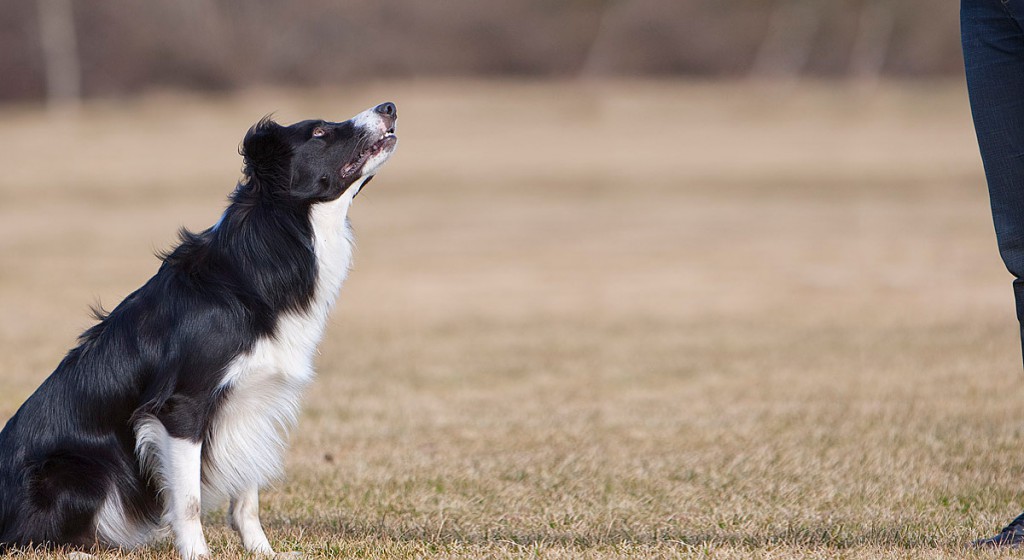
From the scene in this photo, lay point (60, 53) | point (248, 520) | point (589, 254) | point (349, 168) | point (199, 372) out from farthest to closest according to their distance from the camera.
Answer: point (60, 53) < point (589, 254) < point (248, 520) < point (349, 168) < point (199, 372)

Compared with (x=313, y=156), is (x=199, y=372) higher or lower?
lower

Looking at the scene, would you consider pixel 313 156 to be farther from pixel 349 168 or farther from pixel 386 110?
pixel 386 110

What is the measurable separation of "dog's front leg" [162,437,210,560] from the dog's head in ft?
3.40

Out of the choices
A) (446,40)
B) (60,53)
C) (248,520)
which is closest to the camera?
(248,520)

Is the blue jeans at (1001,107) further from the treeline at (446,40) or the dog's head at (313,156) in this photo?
the treeline at (446,40)

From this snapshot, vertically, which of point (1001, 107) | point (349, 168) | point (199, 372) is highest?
point (1001, 107)

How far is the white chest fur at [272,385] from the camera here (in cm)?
415

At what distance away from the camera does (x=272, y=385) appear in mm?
4234

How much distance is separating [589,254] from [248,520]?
1348 cm

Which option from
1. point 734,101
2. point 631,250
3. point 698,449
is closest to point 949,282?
point 631,250

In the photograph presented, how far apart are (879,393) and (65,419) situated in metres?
6.02

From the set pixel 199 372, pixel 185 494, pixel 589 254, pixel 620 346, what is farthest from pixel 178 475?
pixel 589 254

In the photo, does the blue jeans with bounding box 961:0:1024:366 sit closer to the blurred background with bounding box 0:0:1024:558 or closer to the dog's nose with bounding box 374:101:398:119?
the blurred background with bounding box 0:0:1024:558

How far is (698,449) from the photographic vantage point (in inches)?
259
